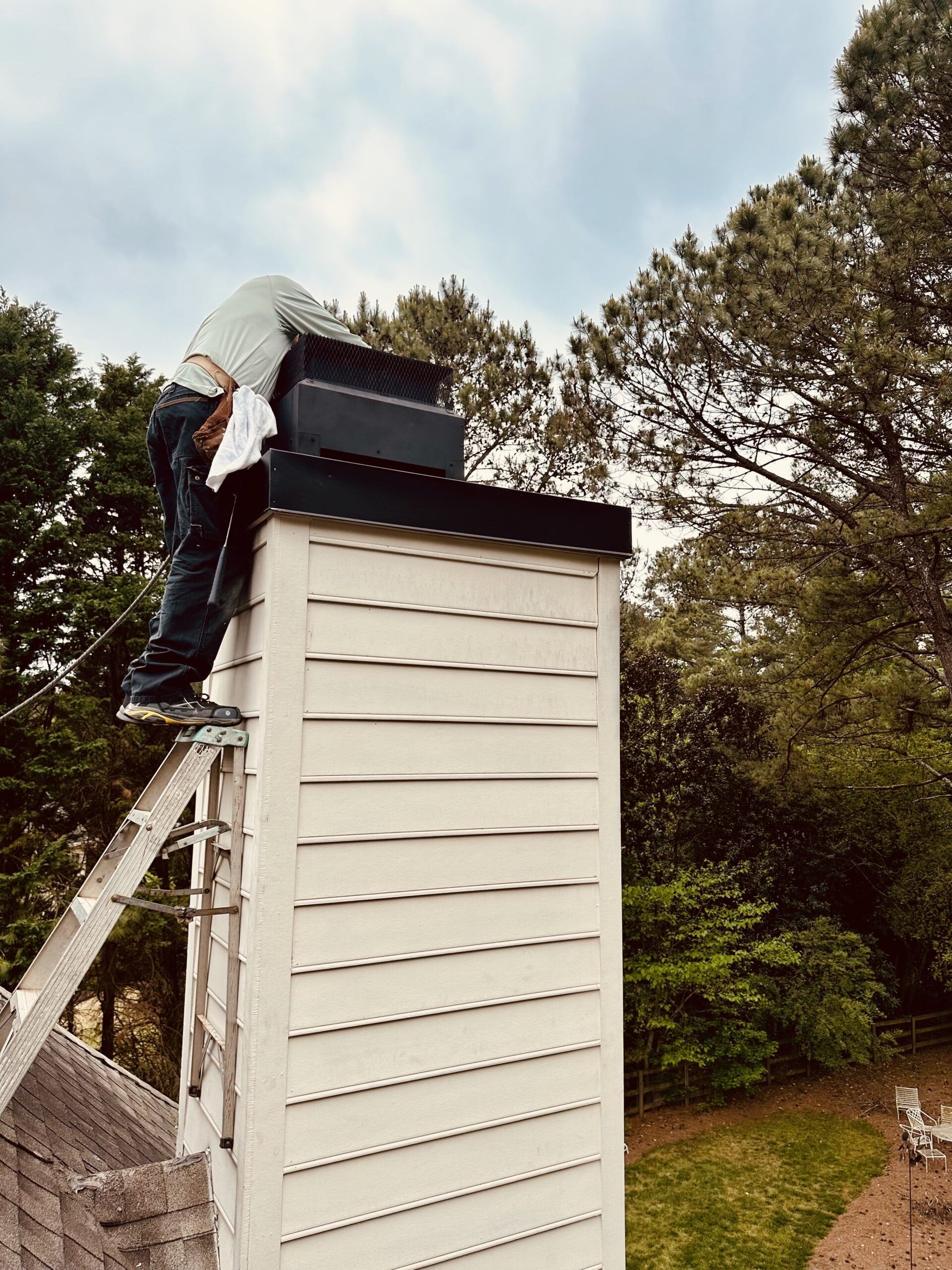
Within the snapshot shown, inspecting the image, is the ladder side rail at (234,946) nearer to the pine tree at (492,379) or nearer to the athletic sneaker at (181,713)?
the athletic sneaker at (181,713)

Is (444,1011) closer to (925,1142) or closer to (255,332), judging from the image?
(255,332)

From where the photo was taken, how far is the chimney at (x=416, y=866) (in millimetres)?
1560

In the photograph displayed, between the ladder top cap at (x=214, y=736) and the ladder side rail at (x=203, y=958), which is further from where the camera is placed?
the ladder side rail at (x=203, y=958)

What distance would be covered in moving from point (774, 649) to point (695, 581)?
200cm

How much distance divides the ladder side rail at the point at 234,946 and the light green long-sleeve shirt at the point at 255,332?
99cm

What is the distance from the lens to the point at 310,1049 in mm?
1556

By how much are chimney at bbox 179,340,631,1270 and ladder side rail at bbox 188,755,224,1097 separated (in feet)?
0.17

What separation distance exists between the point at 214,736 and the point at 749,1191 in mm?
10184

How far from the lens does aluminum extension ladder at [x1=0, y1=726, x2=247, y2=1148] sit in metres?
1.51

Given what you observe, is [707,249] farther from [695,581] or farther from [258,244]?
[258,244]

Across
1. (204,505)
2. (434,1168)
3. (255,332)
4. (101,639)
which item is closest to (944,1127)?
(434,1168)

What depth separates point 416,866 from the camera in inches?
67.4

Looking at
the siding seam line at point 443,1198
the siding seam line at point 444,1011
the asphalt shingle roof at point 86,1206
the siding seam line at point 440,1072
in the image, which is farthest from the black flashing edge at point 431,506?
the asphalt shingle roof at point 86,1206

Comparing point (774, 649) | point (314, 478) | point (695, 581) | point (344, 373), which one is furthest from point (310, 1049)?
point (774, 649)
